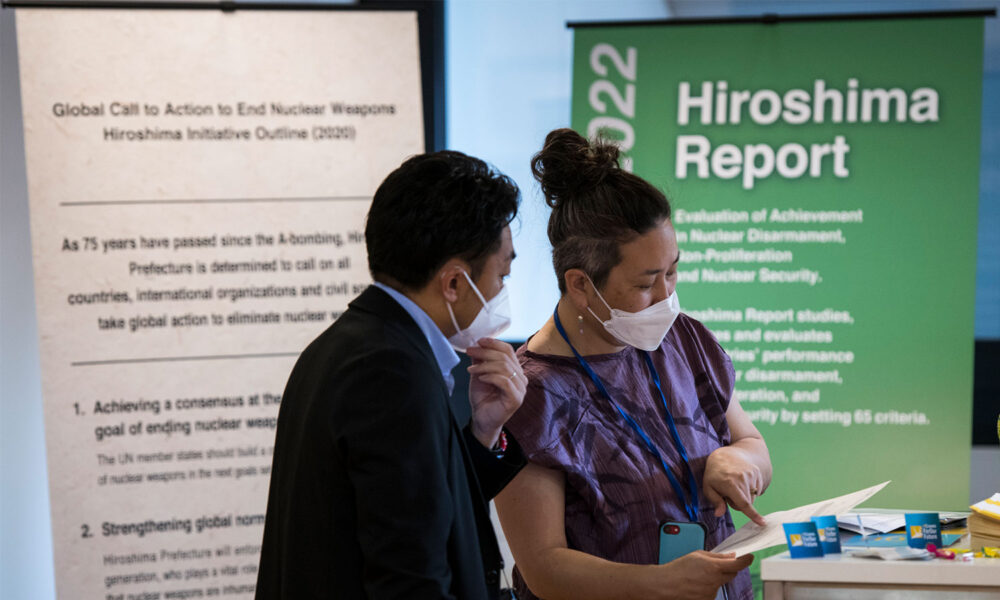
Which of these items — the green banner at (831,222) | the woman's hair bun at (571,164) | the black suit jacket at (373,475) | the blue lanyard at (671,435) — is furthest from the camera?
the green banner at (831,222)

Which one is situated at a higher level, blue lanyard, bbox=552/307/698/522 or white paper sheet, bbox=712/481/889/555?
blue lanyard, bbox=552/307/698/522

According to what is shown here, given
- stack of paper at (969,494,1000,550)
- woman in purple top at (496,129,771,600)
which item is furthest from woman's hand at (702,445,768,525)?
stack of paper at (969,494,1000,550)

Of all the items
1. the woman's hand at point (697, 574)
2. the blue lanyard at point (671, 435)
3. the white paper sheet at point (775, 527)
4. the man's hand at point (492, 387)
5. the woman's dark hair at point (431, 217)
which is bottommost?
the woman's hand at point (697, 574)

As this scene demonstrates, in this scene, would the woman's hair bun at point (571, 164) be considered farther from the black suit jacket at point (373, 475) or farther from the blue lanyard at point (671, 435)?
the black suit jacket at point (373, 475)

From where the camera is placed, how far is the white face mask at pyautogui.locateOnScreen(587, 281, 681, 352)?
5.61 ft

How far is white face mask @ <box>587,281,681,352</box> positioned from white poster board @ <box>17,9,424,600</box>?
1615 millimetres

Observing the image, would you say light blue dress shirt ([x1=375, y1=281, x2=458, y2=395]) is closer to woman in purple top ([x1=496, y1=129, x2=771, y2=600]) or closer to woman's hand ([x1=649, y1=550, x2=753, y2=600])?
woman in purple top ([x1=496, y1=129, x2=771, y2=600])

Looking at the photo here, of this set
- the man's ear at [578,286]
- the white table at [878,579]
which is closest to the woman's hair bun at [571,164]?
the man's ear at [578,286]

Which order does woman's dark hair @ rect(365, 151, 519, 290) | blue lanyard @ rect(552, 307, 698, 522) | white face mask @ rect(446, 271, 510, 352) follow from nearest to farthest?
woman's dark hair @ rect(365, 151, 519, 290) → white face mask @ rect(446, 271, 510, 352) → blue lanyard @ rect(552, 307, 698, 522)

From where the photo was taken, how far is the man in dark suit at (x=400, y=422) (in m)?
1.12

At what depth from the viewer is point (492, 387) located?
149 cm

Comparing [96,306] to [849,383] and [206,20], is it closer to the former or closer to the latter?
[206,20]

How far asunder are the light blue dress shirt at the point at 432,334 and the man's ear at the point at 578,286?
0.42 metres

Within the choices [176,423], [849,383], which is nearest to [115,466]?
[176,423]
